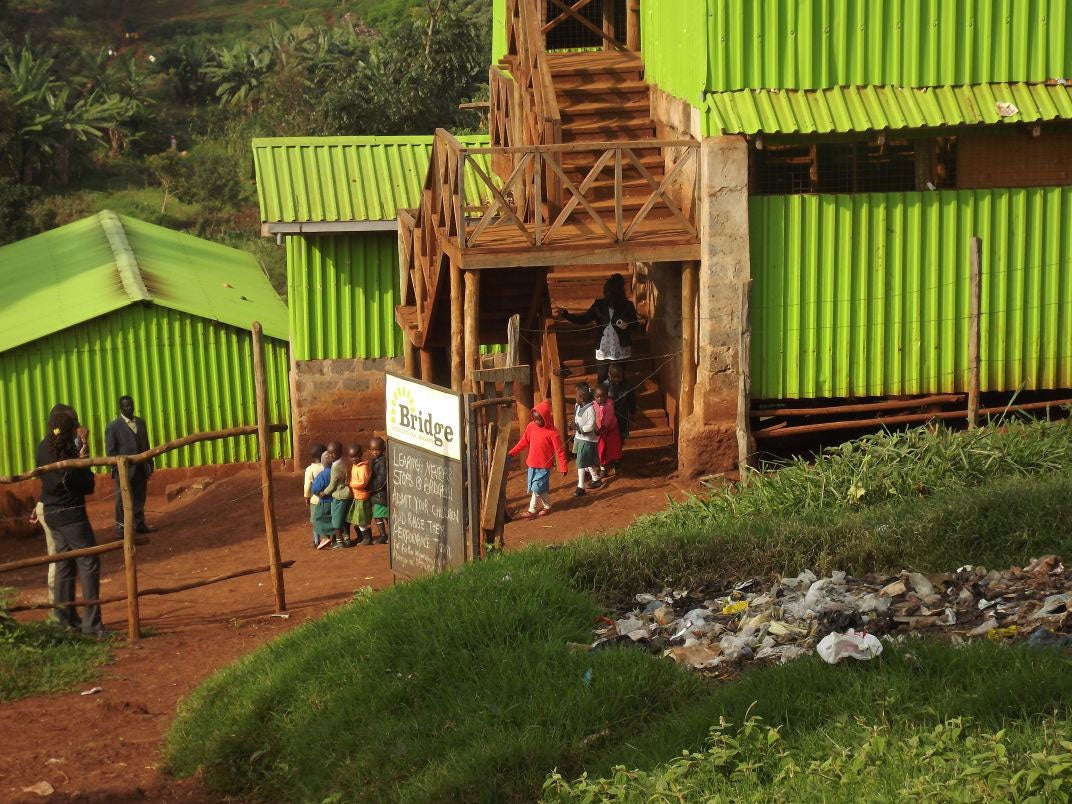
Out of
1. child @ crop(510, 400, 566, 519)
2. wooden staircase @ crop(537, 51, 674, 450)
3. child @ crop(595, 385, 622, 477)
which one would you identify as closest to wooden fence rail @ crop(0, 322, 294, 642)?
child @ crop(510, 400, 566, 519)

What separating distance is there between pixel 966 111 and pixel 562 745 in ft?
29.5

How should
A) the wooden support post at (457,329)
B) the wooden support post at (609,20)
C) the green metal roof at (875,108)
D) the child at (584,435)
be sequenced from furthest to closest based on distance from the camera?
1. the wooden support post at (609,20)
2. the wooden support post at (457,329)
3. the child at (584,435)
4. the green metal roof at (875,108)

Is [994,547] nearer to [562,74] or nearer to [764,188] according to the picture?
[764,188]

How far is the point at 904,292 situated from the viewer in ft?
48.5

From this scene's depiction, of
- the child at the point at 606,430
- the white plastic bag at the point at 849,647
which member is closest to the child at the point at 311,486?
the child at the point at 606,430

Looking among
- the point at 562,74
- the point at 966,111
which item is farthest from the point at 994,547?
the point at 562,74

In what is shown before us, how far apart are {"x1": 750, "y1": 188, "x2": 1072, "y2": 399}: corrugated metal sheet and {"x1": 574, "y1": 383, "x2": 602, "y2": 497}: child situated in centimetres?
170

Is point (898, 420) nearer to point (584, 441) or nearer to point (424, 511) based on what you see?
point (584, 441)

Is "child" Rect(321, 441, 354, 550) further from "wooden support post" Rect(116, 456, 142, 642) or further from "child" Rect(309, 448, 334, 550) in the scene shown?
"wooden support post" Rect(116, 456, 142, 642)

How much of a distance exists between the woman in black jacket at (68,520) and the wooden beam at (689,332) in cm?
608

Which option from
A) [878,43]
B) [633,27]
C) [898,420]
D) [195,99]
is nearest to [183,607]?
[898,420]

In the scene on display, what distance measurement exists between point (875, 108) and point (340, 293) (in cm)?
842

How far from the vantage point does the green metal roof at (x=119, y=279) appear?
67.2 feet

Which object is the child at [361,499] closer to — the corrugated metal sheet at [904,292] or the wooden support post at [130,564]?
the corrugated metal sheet at [904,292]
